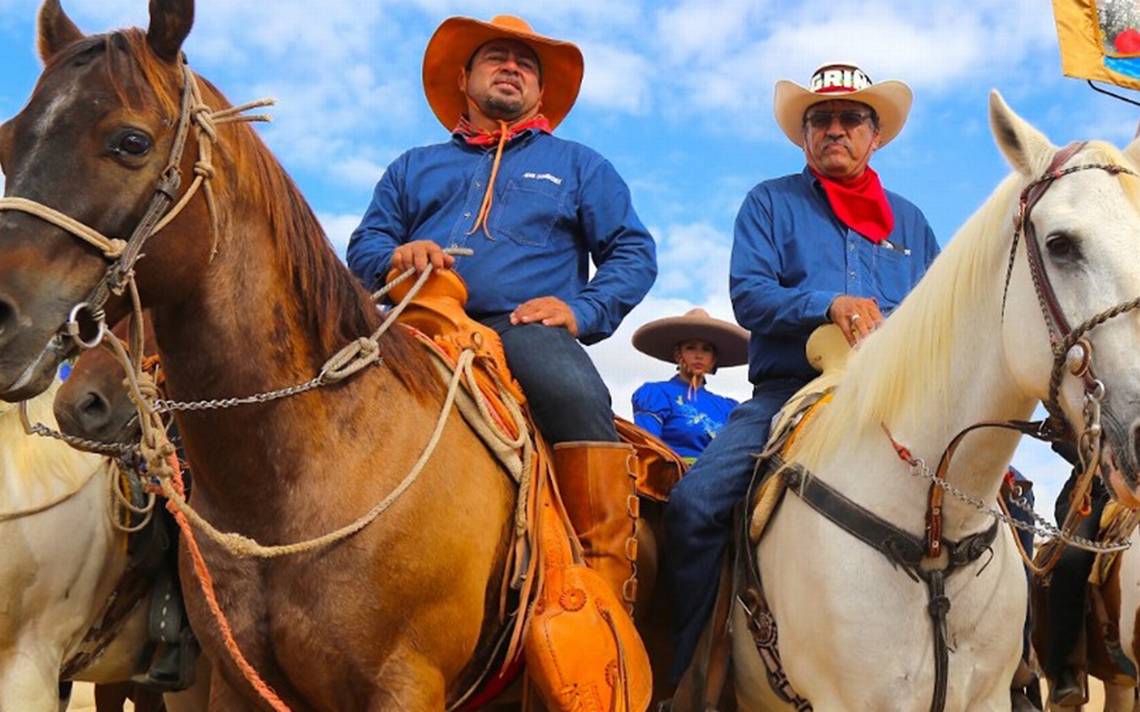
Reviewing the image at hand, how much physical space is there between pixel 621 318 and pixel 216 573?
208cm

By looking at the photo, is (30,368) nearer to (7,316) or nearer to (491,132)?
(7,316)

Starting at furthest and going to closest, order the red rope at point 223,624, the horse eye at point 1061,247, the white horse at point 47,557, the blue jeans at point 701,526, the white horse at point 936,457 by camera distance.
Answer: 1. the white horse at point 47,557
2. the blue jeans at point 701,526
3. the white horse at point 936,457
4. the red rope at point 223,624
5. the horse eye at point 1061,247

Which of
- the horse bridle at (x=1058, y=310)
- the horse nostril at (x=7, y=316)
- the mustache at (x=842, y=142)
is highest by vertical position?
the mustache at (x=842, y=142)

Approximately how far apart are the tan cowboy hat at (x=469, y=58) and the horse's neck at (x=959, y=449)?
7.71 feet

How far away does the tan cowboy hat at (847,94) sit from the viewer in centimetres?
541

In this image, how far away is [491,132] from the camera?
5.23 metres

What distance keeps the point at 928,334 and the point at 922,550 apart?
2.38ft

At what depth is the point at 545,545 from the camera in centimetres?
405

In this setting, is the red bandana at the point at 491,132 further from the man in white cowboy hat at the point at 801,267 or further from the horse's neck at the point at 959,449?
the horse's neck at the point at 959,449

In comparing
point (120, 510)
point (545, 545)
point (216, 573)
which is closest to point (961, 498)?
point (545, 545)

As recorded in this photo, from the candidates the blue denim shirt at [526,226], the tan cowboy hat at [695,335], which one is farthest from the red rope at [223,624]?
the tan cowboy hat at [695,335]

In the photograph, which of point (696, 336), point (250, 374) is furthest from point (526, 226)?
point (696, 336)

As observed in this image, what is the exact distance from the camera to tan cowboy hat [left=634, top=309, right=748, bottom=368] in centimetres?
966

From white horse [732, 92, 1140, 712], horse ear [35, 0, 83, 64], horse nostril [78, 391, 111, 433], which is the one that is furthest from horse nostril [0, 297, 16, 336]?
white horse [732, 92, 1140, 712]
